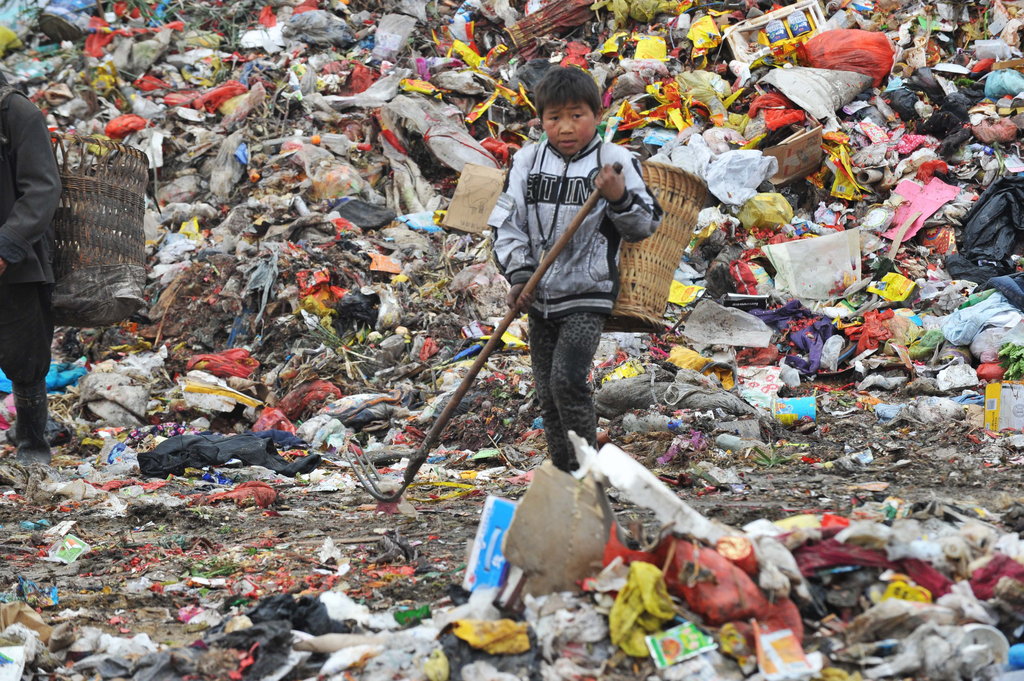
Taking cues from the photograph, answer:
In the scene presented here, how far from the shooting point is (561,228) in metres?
3.29

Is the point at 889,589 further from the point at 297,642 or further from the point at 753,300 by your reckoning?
the point at 753,300

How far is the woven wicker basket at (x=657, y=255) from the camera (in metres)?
3.44

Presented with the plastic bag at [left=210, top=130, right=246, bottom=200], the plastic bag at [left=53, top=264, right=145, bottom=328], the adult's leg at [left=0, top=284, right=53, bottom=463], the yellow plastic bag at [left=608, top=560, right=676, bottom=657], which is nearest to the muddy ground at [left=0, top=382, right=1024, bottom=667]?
the adult's leg at [left=0, top=284, right=53, bottom=463]

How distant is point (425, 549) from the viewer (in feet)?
11.0

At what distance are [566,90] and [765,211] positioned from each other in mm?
4878

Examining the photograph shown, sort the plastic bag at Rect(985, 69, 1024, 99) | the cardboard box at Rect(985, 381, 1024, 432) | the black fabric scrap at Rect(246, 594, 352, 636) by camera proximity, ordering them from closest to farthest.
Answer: the black fabric scrap at Rect(246, 594, 352, 636), the cardboard box at Rect(985, 381, 1024, 432), the plastic bag at Rect(985, 69, 1024, 99)

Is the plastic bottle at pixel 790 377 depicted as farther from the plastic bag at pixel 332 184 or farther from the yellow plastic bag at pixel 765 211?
the plastic bag at pixel 332 184

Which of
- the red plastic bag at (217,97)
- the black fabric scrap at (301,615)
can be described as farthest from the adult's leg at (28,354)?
the red plastic bag at (217,97)

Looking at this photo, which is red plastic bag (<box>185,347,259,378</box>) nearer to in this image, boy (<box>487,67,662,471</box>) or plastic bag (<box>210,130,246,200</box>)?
plastic bag (<box>210,130,246,200</box>)

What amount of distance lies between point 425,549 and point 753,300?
436 centimetres

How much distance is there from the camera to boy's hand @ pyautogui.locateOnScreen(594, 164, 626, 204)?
298 centimetres

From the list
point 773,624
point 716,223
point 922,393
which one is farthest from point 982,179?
point 773,624

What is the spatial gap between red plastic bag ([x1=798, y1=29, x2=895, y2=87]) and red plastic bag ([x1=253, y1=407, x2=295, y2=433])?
5647 mm

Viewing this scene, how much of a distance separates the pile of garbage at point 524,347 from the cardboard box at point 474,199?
3 cm
